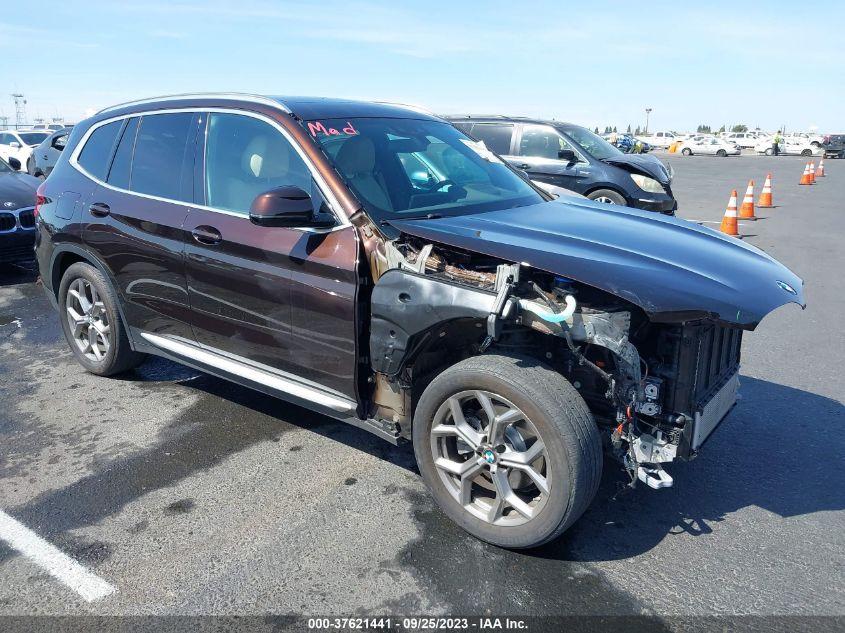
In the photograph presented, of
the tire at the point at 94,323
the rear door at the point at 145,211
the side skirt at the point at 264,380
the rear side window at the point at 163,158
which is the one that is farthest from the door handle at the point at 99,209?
the side skirt at the point at 264,380

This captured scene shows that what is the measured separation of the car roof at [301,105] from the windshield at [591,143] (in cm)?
784

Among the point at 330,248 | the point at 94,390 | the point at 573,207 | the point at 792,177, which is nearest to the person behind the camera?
the point at 330,248

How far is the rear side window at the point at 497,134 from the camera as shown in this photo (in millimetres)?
11930

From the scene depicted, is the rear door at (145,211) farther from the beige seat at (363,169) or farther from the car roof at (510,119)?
the car roof at (510,119)

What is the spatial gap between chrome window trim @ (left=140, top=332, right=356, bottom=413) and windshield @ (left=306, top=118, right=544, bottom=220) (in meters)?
0.95

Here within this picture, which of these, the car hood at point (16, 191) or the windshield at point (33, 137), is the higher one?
the windshield at point (33, 137)

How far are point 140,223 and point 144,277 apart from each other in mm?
338

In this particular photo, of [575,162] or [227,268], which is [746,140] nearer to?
[575,162]

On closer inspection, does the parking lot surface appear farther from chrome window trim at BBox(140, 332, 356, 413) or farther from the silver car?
the silver car

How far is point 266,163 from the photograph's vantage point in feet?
12.3

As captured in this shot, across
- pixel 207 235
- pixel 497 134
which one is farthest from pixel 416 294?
pixel 497 134

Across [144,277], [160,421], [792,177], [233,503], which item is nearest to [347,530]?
[233,503]

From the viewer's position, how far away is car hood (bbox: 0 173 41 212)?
27.2 ft

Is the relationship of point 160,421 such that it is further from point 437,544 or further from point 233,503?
point 437,544
